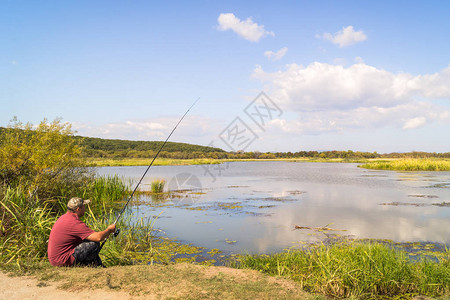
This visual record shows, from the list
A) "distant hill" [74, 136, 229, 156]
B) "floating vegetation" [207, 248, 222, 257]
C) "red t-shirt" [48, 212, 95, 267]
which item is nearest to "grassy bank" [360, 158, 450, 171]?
"floating vegetation" [207, 248, 222, 257]

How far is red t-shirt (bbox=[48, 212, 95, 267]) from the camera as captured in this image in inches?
189

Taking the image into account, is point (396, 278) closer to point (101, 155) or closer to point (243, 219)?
point (243, 219)

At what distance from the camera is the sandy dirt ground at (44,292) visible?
408cm

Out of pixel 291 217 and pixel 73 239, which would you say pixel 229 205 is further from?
pixel 73 239

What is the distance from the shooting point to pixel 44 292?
13.8 ft

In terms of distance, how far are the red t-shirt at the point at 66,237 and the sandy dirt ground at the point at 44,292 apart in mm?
473

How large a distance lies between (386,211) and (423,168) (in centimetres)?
3000

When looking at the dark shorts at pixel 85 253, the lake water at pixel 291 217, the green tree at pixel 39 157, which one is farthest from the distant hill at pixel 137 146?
the dark shorts at pixel 85 253

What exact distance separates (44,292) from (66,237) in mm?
821

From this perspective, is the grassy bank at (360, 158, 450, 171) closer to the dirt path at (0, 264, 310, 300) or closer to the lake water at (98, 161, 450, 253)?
the lake water at (98, 161, 450, 253)

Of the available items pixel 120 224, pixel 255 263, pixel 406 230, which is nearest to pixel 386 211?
pixel 406 230

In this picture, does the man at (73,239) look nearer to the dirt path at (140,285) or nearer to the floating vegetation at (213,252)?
the dirt path at (140,285)

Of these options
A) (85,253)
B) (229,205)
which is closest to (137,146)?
(229,205)

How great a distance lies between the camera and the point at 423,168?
37.4 meters
